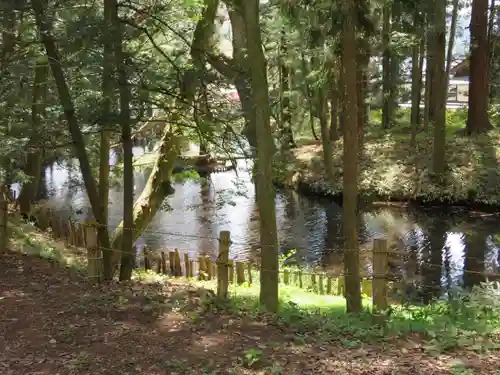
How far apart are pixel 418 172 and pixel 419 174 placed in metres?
0.14

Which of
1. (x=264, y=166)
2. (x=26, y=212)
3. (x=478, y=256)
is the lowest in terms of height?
(x=478, y=256)

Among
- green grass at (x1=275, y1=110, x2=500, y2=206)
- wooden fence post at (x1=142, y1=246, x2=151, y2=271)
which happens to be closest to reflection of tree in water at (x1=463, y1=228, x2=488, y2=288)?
green grass at (x1=275, y1=110, x2=500, y2=206)

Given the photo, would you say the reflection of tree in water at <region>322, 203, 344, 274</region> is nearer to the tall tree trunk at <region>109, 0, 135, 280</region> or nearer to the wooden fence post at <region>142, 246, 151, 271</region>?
the wooden fence post at <region>142, 246, 151, 271</region>

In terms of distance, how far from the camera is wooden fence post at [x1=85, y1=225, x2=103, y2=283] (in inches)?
295

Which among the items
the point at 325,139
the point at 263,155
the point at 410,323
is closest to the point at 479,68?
the point at 325,139

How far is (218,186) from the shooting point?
25.0 metres

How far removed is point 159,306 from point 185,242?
9.75 m

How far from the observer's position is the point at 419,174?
20.1m

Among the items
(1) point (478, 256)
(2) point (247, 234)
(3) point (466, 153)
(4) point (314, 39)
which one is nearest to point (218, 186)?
(2) point (247, 234)

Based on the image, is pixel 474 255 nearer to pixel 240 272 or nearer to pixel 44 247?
pixel 240 272

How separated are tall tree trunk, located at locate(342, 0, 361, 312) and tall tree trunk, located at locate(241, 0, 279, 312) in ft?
3.97

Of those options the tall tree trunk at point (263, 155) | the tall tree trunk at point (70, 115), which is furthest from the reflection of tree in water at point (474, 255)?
the tall tree trunk at point (70, 115)

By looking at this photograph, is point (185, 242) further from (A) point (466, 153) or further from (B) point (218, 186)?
(A) point (466, 153)

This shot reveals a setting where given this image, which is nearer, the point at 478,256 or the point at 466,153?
the point at 478,256
